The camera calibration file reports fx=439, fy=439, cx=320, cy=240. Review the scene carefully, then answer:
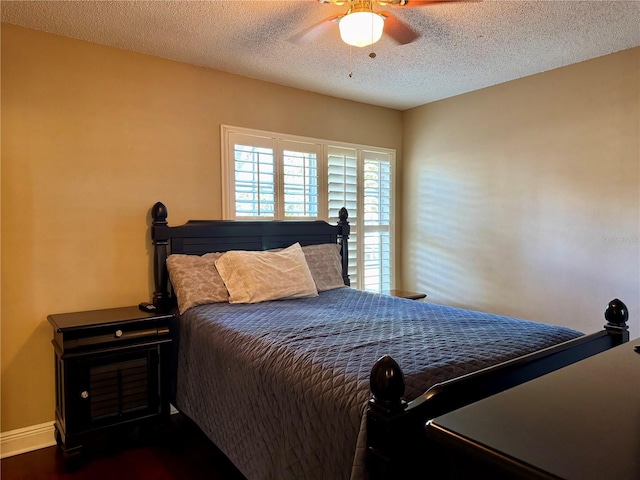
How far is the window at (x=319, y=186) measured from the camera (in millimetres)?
3396

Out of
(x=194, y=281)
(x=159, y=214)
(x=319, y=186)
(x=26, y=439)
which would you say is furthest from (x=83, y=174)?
(x=319, y=186)

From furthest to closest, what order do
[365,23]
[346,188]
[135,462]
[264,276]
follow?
[346,188] < [264,276] < [135,462] < [365,23]

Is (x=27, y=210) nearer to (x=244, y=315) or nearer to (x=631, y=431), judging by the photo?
(x=244, y=315)

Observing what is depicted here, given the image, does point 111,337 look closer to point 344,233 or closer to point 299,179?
point 299,179

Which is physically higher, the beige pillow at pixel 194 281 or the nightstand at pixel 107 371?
the beige pillow at pixel 194 281

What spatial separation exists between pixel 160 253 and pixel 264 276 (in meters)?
0.71

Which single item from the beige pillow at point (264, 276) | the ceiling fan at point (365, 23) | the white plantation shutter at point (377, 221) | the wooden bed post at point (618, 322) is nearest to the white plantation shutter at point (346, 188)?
the white plantation shutter at point (377, 221)

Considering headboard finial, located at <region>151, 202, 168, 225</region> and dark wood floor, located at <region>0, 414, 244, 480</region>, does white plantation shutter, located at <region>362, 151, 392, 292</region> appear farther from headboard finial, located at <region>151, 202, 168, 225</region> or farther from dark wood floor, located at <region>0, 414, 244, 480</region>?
dark wood floor, located at <region>0, 414, 244, 480</region>

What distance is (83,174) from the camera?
2.74 m

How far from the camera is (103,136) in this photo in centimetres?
282

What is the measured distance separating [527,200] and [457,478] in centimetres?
297

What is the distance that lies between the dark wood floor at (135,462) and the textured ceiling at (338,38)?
236 centimetres

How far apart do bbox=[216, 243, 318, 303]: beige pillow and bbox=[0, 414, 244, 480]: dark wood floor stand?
35.1 inches

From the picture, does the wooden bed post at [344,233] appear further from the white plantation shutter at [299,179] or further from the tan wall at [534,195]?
the tan wall at [534,195]
